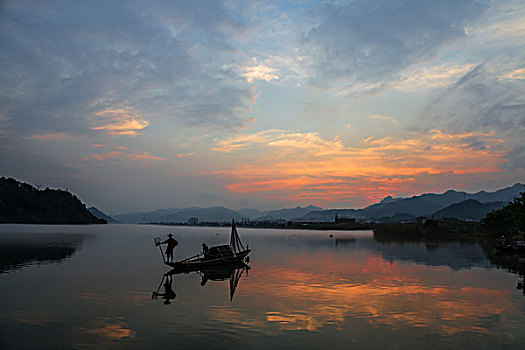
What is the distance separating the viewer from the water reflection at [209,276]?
80.0 feet

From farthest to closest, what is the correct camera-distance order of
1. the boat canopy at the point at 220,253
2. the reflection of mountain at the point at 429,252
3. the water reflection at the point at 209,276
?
the reflection of mountain at the point at 429,252
the boat canopy at the point at 220,253
the water reflection at the point at 209,276

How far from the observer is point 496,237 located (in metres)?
107

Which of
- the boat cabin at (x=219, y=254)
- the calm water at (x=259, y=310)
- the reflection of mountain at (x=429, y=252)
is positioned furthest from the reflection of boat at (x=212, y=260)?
the reflection of mountain at (x=429, y=252)

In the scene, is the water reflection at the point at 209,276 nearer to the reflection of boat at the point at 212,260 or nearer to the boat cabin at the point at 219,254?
the reflection of boat at the point at 212,260

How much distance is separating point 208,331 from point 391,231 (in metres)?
144

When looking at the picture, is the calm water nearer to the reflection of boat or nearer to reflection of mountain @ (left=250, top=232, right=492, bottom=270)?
the reflection of boat

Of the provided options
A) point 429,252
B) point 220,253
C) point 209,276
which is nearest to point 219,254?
point 220,253

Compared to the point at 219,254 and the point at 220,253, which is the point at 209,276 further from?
the point at 220,253

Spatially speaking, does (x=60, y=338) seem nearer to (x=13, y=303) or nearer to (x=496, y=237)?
(x=13, y=303)

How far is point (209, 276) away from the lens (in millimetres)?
33688

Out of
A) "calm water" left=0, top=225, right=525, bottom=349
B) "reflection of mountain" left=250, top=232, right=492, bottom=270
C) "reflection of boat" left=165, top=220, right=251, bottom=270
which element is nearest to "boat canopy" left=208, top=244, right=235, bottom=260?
"reflection of boat" left=165, top=220, right=251, bottom=270

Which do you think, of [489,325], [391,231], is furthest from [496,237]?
[489,325]

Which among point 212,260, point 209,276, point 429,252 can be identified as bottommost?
point 429,252

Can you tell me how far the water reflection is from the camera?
2438 centimetres
